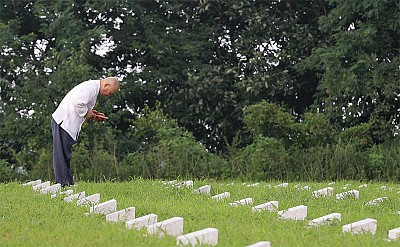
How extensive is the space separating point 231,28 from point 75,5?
390 centimetres

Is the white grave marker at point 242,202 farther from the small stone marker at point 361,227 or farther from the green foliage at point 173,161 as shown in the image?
the green foliage at point 173,161

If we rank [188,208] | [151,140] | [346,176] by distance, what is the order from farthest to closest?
[151,140], [346,176], [188,208]

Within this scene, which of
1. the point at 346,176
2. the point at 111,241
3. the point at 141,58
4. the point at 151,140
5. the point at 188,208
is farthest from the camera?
the point at 141,58

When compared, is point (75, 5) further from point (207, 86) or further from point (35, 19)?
point (207, 86)

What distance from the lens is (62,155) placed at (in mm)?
8484

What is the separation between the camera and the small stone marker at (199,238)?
3.58 metres

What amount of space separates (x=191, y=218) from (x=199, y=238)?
5.03ft

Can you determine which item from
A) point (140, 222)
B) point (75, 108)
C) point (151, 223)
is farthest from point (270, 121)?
point (140, 222)

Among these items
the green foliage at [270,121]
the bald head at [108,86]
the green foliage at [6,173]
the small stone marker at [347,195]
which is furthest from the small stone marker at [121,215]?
the green foliage at [270,121]

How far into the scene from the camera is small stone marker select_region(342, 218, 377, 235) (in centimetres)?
425

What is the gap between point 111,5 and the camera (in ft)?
52.5

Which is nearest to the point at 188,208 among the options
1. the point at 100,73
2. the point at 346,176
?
the point at 346,176

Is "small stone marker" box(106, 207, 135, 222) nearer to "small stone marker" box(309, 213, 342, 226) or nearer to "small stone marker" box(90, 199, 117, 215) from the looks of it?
"small stone marker" box(90, 199, 117, 215)

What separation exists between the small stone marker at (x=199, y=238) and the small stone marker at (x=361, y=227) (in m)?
0.91
